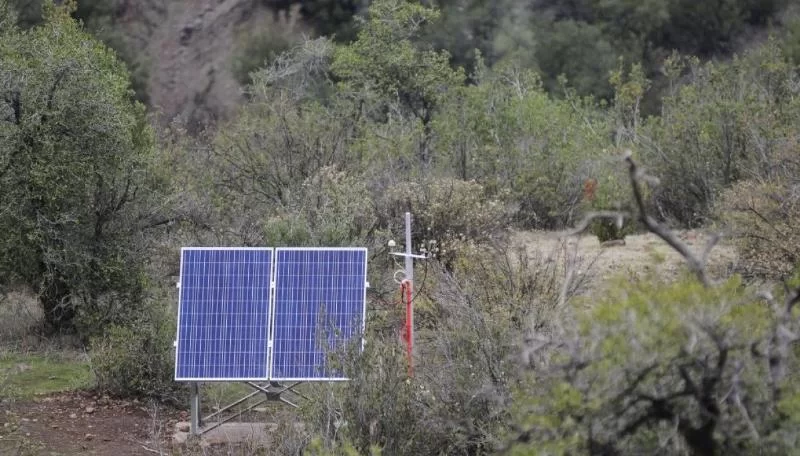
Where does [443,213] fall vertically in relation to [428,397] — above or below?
above

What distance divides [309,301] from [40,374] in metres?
4.11

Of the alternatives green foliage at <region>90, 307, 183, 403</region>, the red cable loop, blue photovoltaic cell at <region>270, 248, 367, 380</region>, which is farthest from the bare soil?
the red cable loop

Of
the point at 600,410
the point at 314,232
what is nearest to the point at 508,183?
the point at 314,232

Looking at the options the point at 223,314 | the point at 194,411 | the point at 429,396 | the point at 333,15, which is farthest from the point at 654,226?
the point at 333,15

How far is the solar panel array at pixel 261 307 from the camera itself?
10.0m

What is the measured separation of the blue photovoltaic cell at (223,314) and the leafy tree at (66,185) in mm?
3873

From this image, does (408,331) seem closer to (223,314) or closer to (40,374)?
(223,314)

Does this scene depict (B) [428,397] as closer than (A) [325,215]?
Yes

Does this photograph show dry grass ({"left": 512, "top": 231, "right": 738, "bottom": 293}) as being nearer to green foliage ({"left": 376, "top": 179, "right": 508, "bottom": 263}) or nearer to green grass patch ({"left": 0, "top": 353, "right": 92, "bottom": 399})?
green foliage ({"left": 376, "top": 179, "right": 508, "bottom": 263})

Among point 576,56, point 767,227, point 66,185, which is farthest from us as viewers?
point 576,56

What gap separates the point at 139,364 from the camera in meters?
11.8

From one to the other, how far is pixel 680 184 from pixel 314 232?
11.9m

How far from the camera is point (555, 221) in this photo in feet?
78.7

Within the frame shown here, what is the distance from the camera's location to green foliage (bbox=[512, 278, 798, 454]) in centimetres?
531
